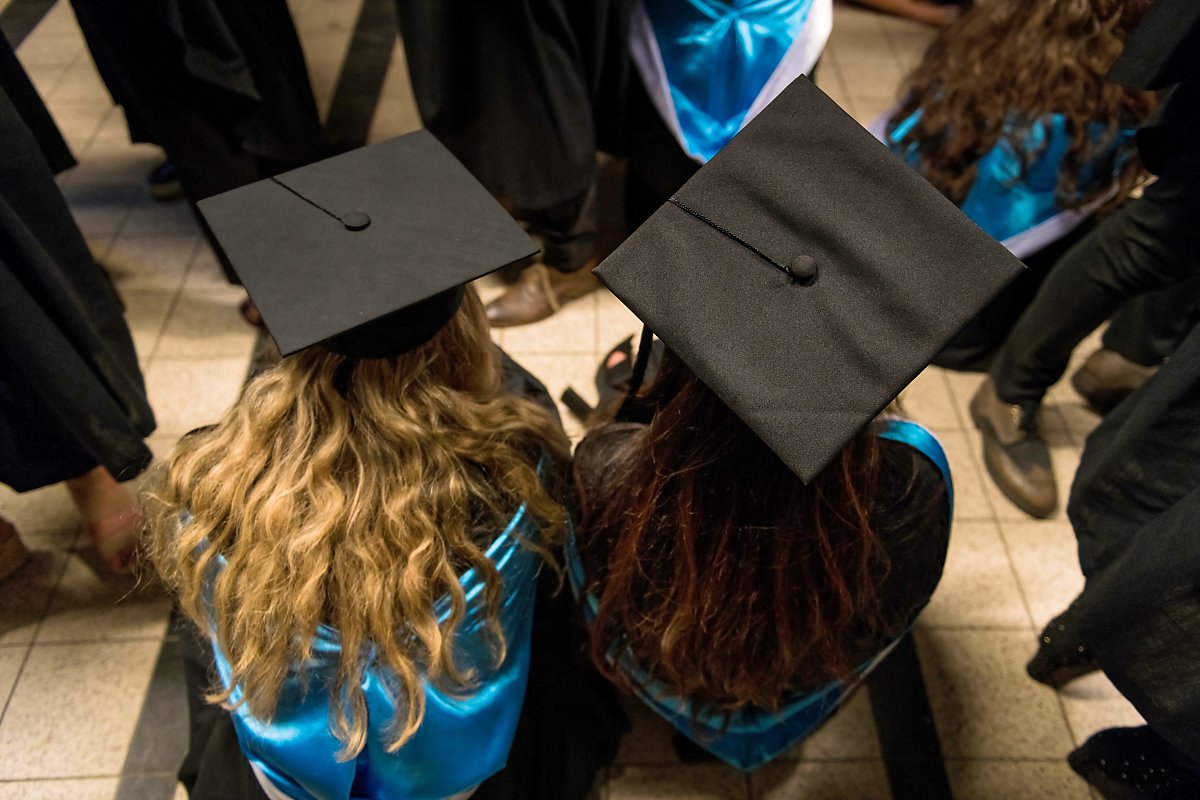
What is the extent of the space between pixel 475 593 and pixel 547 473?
0.86ft

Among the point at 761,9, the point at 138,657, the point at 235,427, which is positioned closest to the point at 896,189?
the point at 235,427

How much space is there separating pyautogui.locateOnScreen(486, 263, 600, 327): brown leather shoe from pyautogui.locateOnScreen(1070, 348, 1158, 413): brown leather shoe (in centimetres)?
147

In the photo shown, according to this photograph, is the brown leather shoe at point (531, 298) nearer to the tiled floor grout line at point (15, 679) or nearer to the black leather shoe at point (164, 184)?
the black leather shoe at point (164, 184)

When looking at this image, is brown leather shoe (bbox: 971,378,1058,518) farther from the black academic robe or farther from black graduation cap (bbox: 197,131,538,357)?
the black academic robe

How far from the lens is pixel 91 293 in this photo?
1.50 meters

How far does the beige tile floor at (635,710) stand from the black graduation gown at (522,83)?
48cm

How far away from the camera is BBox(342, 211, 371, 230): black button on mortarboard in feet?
3.56

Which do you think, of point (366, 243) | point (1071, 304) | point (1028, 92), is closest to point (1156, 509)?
point (1071, 304)

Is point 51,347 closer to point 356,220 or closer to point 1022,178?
point 356,220

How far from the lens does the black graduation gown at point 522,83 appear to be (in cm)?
185

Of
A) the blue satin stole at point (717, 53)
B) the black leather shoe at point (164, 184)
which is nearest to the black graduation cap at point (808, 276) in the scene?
the blue satin stole at point (717, 53)

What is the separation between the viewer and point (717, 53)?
1.90 meters

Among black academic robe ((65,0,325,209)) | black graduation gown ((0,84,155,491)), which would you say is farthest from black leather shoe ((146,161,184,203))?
black graduation gown ((0,84,155,491))

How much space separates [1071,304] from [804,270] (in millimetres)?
1205
